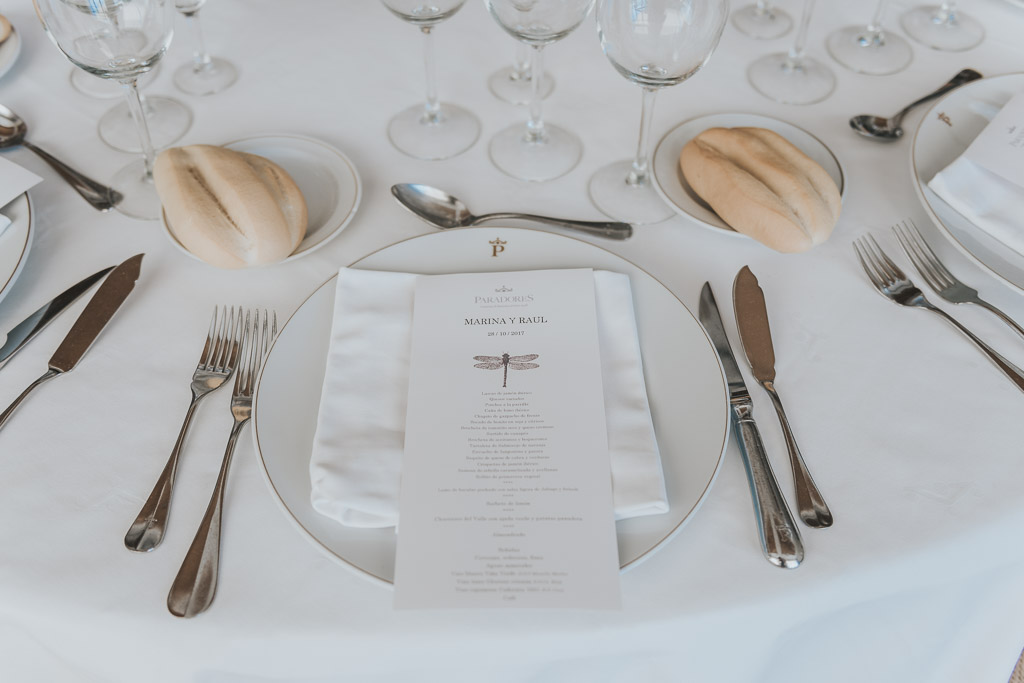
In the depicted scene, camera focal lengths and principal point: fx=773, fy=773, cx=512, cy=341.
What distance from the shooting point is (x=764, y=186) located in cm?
79

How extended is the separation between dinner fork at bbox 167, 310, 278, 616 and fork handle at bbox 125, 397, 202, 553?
0.11 feet

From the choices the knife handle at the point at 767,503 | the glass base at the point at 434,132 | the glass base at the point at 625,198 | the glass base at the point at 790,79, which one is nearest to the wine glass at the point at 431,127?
the glass base at the point at 434,132

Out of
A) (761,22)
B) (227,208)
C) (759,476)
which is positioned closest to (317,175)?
(227,208)

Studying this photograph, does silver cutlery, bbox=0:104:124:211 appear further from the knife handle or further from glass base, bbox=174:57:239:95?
the knife handle

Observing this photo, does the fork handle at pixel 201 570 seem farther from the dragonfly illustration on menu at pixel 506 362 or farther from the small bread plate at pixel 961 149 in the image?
the small bread plate at pixel 961 149

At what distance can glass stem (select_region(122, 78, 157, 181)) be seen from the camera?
841 mm

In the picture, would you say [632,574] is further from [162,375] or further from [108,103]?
[108,103]

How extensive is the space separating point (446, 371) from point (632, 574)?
23 cm

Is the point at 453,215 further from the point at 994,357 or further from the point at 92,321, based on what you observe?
the point at 994,357

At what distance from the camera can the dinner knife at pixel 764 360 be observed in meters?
0.62

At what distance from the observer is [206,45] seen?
110 cm

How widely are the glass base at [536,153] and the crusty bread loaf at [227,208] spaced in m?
0.26

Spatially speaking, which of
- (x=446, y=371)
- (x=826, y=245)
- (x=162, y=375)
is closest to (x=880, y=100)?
(x=826, y=245)

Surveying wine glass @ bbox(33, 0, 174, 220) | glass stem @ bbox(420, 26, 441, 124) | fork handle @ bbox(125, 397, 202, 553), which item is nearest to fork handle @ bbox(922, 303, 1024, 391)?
glass stem @ bbox(420, 26, 441, 124)
